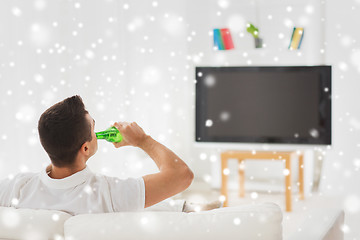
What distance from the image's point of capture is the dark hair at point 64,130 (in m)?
1.23

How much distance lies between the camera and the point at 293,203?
3.58m

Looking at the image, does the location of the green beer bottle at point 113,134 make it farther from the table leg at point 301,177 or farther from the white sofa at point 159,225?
the table leg at point 301,177

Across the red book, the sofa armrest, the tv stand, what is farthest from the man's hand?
the red book

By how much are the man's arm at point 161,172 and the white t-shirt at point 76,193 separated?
0.08ft

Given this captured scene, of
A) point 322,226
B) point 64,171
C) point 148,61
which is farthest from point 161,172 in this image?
point 148,61

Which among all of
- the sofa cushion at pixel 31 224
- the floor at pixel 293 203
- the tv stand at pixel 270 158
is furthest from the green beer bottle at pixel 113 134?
the tv stand at pixel 270 158

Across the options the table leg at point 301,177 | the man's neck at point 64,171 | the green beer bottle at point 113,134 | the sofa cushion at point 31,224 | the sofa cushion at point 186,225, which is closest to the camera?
the sofa cushion at point 186,225

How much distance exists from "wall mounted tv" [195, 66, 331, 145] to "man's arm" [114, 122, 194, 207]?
2470 mm

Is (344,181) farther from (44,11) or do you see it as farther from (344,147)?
(44,11)

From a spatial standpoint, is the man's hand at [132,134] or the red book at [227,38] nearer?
the man's hand at [132,134]

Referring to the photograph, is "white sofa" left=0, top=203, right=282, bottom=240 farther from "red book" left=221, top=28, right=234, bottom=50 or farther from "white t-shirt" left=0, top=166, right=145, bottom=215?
"red book" left=221, top=28, right=234, bottom=50

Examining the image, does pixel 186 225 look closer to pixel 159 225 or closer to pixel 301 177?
pixel 159 225

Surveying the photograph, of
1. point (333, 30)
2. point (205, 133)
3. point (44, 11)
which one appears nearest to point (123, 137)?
point (44, 11)

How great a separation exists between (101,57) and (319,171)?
245 cm
